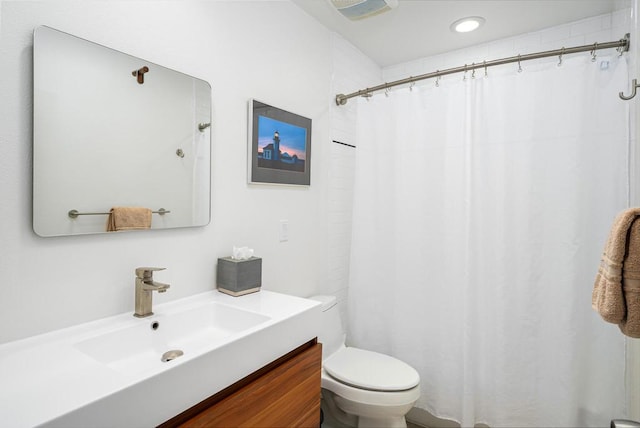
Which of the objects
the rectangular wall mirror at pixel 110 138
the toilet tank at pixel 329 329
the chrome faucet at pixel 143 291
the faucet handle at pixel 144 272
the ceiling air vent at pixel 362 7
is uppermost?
the ceiling air vent at pixel 362 7

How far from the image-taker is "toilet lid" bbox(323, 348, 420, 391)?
1688mm

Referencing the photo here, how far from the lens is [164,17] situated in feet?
4.32

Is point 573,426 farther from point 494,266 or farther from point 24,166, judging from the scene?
point 24,166

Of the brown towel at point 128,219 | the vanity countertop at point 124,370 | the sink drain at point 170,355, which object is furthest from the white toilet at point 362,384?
the brown towel at point 128,219

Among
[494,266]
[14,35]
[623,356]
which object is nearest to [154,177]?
[14,35]

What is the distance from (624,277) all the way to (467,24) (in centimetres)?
184

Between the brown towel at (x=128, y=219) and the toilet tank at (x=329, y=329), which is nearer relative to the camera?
the brown towel at (x=128, y=219)

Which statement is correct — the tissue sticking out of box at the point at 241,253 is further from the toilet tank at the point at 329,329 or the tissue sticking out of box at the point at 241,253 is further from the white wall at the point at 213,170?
the toilet tank at the point at 329,329

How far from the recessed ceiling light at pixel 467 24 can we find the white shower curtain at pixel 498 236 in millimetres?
511

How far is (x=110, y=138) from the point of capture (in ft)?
3.86

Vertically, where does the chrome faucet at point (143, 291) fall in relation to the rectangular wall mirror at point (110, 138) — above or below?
below

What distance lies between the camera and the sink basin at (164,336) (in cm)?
106

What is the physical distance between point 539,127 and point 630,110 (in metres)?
0.34

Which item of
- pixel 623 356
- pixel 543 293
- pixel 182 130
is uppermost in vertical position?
pixel 182 130
